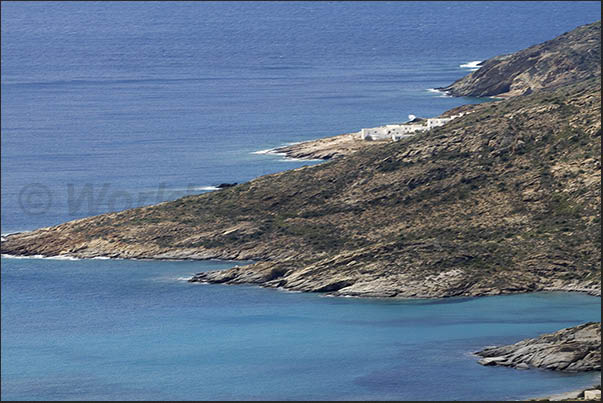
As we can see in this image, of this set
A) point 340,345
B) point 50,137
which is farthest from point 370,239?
point 50,137

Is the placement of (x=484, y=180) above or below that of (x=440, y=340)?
above

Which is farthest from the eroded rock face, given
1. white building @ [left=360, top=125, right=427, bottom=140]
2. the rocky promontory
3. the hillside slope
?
the rocky promontory

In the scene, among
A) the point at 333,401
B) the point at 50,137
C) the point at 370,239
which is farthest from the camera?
the point at 50,137

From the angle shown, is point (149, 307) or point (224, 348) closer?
point (224, 348)

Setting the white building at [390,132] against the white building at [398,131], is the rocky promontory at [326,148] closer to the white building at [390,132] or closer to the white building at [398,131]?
the white building at [390,132]

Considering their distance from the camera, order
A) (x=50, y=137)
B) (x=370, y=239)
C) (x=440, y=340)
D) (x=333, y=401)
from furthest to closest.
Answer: (x=50, y=137) < (x=370, y=239) < (x=440, y=340) < (x=333, y=401)

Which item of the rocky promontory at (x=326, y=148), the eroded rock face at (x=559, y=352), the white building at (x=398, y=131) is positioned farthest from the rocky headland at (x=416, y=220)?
the rocky promontory at (x=326, y=148)

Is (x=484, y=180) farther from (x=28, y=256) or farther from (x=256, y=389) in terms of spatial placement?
(x=256, y=389)

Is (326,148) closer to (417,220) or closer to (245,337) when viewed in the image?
(417,220)
